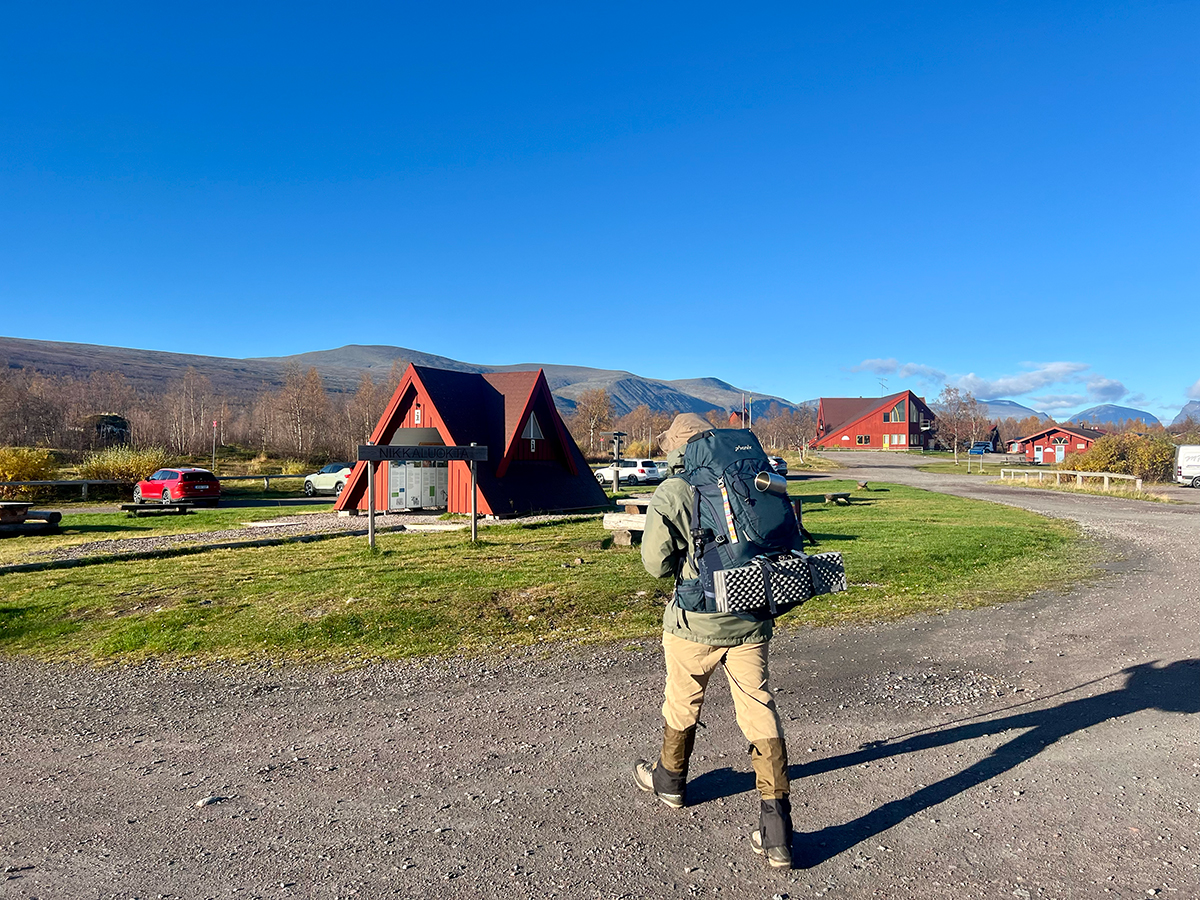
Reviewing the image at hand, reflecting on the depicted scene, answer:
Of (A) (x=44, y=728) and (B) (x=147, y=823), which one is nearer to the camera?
(B) (x=147, y=823)

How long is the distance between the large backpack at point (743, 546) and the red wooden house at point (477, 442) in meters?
18.0

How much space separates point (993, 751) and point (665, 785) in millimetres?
2340

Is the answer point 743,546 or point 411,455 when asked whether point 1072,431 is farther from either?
point 743,546

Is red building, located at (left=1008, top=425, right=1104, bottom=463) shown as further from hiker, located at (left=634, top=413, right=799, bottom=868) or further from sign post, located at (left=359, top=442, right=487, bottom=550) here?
hiker, located at (left=634, top=413, right=799, bottom=868)

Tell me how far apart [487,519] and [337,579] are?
981 cm

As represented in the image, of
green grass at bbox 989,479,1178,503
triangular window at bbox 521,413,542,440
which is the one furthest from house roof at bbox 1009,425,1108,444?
triangular window at bbox 521,413,542,440

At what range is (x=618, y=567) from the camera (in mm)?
12273

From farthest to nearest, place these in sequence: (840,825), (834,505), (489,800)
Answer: (834,505) < (489,800) < (840,825)

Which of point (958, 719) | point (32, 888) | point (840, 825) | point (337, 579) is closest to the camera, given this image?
point (32, 888)

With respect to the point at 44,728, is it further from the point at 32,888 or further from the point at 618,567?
the point at 618,567

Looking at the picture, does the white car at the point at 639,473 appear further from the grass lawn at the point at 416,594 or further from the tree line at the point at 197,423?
the grass lawn at the point at 416,594

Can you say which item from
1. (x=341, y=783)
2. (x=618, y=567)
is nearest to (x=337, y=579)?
(x=618, y=567)

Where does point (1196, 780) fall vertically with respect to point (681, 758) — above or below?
below

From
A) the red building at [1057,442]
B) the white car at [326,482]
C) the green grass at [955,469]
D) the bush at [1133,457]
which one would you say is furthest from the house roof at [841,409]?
the white car at [326,482]
